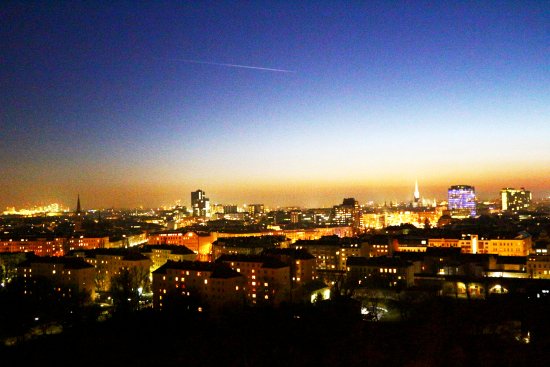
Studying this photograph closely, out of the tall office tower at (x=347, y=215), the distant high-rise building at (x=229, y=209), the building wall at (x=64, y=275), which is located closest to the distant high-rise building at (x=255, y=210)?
the distant high-rise building at (x=229, y=209)

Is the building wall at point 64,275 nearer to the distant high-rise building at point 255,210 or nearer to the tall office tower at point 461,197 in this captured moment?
the distant high-rise building at point 255,210

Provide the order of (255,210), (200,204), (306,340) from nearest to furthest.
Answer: (306,340) → (200,204) → (255,210)

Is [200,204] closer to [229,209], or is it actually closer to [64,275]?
[229,209]

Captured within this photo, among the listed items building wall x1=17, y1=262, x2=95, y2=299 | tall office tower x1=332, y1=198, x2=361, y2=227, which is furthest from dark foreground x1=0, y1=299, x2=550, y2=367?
tall office tower x1=332, y1=198, x2=361, y2=227

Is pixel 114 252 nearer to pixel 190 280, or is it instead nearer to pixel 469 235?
pixel 190 280

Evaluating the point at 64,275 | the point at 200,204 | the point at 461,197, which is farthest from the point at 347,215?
the point at 64,275
